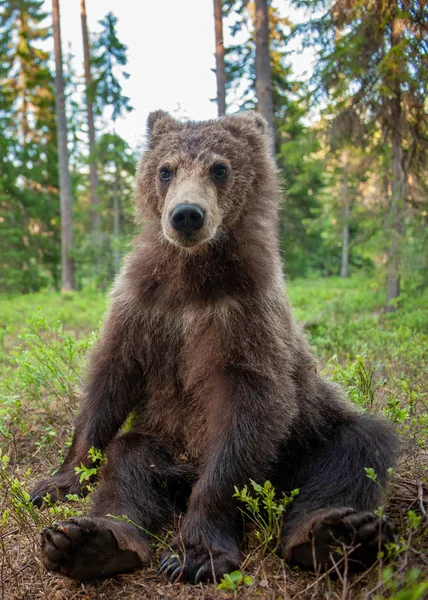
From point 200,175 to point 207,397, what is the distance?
1.36 m

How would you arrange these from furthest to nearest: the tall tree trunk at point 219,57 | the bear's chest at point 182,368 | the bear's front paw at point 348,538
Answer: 1. the tall tree trunk at point 219,57
2. the bear's chest at point 182,368
3. the bear's front paw at point 348,538

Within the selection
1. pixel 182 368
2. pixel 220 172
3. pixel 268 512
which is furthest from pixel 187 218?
pixel 268 512

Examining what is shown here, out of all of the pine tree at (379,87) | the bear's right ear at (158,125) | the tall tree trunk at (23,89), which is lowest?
the bear's right ear at (158,125)

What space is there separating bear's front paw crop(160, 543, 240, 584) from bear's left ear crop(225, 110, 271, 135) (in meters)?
2.69

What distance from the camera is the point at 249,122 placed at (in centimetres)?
372

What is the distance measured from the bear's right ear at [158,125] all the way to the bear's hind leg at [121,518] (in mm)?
2083

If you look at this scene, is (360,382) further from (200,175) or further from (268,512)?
(200,175)

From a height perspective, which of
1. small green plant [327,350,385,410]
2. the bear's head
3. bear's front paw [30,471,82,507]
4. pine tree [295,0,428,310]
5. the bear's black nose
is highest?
pine tree [295,0,428,310]

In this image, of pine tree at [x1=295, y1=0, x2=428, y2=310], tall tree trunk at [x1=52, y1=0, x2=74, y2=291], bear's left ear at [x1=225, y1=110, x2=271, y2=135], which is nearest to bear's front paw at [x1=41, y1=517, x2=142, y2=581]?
bear's left ear at [x1=225, y1=110, x2=271, y2=135]

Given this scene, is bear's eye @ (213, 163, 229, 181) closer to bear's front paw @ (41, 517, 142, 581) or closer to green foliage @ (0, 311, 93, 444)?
green foliage @ (0, 311, 93, 444)

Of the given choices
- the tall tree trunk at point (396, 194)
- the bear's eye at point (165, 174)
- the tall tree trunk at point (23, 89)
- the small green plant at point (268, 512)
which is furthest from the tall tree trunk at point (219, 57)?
the tall tree trunk at point (23, 89)

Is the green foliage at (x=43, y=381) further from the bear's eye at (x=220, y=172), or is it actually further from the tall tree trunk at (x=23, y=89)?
the tall tree trunk at (x=23, y=89)

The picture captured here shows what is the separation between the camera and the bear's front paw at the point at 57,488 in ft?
10.2

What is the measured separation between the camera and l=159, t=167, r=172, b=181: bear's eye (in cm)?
329
